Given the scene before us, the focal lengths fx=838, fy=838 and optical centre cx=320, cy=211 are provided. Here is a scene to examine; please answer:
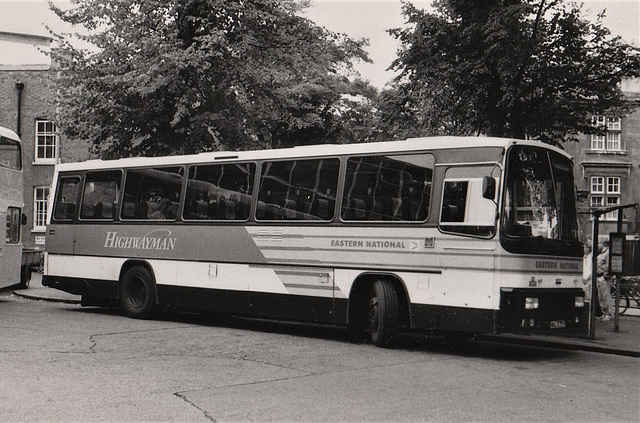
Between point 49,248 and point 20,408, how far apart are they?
36.0 ft

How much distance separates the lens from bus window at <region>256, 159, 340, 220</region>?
13602mm

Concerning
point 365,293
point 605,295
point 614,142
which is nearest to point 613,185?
point 614,142

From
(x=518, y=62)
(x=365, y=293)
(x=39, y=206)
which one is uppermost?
(x=518, y=62)

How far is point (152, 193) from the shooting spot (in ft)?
53.7

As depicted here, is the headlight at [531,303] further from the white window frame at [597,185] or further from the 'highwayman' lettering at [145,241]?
the white window frame at [597,185]

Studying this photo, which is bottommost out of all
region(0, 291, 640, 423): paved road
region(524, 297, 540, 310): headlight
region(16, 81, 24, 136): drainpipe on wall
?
region(0, 291, 640, 423): paved road

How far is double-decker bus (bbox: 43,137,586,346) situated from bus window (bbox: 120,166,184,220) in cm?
3

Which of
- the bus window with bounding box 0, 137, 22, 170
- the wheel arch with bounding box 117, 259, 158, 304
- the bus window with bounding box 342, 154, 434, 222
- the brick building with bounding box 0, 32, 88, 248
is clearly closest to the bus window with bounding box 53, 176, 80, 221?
the wheel arch with bounding box 117, 259, 158, 304

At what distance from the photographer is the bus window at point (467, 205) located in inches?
457

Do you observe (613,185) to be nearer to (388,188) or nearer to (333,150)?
(333,150)

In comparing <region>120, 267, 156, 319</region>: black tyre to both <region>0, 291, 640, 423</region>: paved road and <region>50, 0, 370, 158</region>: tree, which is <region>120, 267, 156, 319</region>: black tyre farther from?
<region>50, 0, 370, 158</region>: tree

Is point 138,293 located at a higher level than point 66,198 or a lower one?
lower

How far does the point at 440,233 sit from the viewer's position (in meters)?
12.1

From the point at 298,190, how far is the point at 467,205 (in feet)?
10.8
